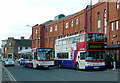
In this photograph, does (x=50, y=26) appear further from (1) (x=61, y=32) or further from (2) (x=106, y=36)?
(2) (x=106, y=36)

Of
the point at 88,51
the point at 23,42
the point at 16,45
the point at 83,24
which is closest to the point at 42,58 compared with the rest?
the point at 88,51

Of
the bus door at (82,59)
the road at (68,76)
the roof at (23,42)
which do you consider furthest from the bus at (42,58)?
the roof at (23,42)

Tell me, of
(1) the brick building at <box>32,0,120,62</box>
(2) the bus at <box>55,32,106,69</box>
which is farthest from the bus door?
(1) the brick building at <box>32,0,120,62</box>

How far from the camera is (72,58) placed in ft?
A: 82.2

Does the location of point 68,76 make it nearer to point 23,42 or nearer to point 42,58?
point 42,58

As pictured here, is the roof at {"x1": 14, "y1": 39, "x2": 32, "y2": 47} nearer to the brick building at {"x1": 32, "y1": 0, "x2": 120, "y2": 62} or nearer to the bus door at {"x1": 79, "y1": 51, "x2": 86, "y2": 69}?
the brick building at {"x1": 32, "y1": 0, "x2": 120, "y2": 62}

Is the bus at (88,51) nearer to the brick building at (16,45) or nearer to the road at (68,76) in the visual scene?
the road at (68,76)

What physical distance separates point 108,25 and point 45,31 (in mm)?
31576

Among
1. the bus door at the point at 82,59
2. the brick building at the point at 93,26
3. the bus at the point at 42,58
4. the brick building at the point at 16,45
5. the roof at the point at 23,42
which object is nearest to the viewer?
the bus door at the point at 82,59

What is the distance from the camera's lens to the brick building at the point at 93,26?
28541mm

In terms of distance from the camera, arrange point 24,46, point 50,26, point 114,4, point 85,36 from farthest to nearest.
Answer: point 24,46, point 50,26, point 114,4, point 85,36

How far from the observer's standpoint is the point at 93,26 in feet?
119

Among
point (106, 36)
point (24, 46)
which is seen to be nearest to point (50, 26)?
point (106, 36)

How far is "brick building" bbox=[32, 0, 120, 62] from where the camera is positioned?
2854 centimetres
